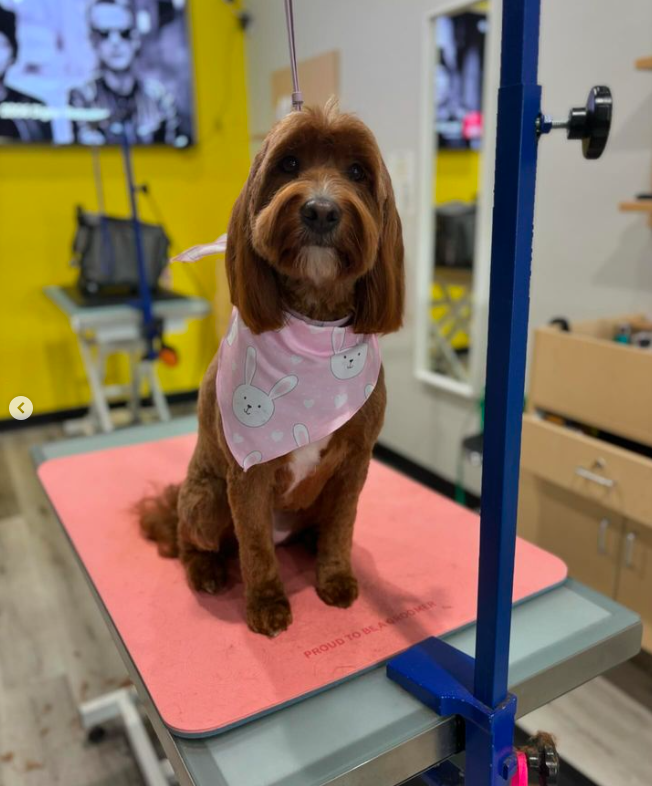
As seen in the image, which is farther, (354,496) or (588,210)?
(588,210)

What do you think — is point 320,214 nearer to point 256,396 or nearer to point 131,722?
point 256,396

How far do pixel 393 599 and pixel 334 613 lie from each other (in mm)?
95

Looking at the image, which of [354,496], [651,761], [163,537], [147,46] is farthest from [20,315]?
[651,761]

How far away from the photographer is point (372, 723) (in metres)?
0.78

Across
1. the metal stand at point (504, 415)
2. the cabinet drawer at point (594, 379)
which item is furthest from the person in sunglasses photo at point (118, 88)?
the metal stand at point (504, 415)

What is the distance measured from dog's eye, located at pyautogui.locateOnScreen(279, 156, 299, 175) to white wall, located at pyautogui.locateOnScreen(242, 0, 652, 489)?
1.79 feet

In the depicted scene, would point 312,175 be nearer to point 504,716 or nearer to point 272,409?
point 272,409

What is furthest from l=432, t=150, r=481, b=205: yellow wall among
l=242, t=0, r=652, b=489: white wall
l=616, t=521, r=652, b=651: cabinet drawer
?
l=616, t=521, r=652, b=651: cabinet drawer

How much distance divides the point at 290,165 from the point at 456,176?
187 cm

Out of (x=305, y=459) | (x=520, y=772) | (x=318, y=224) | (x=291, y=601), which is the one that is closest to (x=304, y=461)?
(x=305, y=459)

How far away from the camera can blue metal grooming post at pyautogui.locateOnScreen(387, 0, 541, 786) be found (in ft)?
1.98

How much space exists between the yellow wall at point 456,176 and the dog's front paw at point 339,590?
182cm

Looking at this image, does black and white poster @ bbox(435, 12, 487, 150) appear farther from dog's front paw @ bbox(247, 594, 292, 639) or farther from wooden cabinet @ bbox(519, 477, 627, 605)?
dog's front paw @ bbox(247, 594, 292, 639)

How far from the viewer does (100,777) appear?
1.58 m
